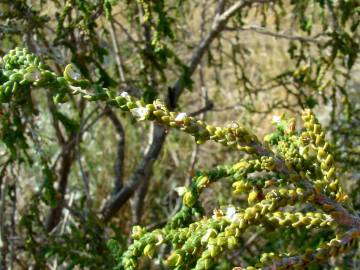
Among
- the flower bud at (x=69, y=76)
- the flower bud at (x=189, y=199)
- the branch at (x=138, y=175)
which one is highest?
the flower bud at (x=69, y=76)

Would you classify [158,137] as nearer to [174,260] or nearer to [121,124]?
[121,124]

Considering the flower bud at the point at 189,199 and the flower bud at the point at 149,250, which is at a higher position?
the flower bud at the point at 189,199

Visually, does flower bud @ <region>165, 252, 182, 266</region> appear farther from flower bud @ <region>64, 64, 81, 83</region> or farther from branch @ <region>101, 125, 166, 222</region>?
branch @ <region>101, 125, 166, 222</region>

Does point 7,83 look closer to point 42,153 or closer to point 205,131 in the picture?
point 205,131

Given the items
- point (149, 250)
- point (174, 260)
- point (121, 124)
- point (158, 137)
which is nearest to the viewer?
point (174, 260)

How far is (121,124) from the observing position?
13.3 feet

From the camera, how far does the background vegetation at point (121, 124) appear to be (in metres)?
2.31

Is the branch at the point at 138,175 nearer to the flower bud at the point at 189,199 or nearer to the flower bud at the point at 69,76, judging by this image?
the flower bud at the point at 189,199

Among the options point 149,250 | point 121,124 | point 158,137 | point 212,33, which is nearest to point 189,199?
point 149,250

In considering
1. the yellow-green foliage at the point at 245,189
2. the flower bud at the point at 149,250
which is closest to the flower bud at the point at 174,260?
the yellow-green foliage at the point at 245,189

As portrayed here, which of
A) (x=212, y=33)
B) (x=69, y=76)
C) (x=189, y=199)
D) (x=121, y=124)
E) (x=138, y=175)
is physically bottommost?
(x=138, y=175)

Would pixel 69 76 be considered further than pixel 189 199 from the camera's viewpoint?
No

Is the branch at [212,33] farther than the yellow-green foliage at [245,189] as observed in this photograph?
Yes

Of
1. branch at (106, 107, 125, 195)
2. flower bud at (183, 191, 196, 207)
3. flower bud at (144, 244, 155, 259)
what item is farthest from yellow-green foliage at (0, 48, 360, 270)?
branch at (106, 107, 125, 195)
